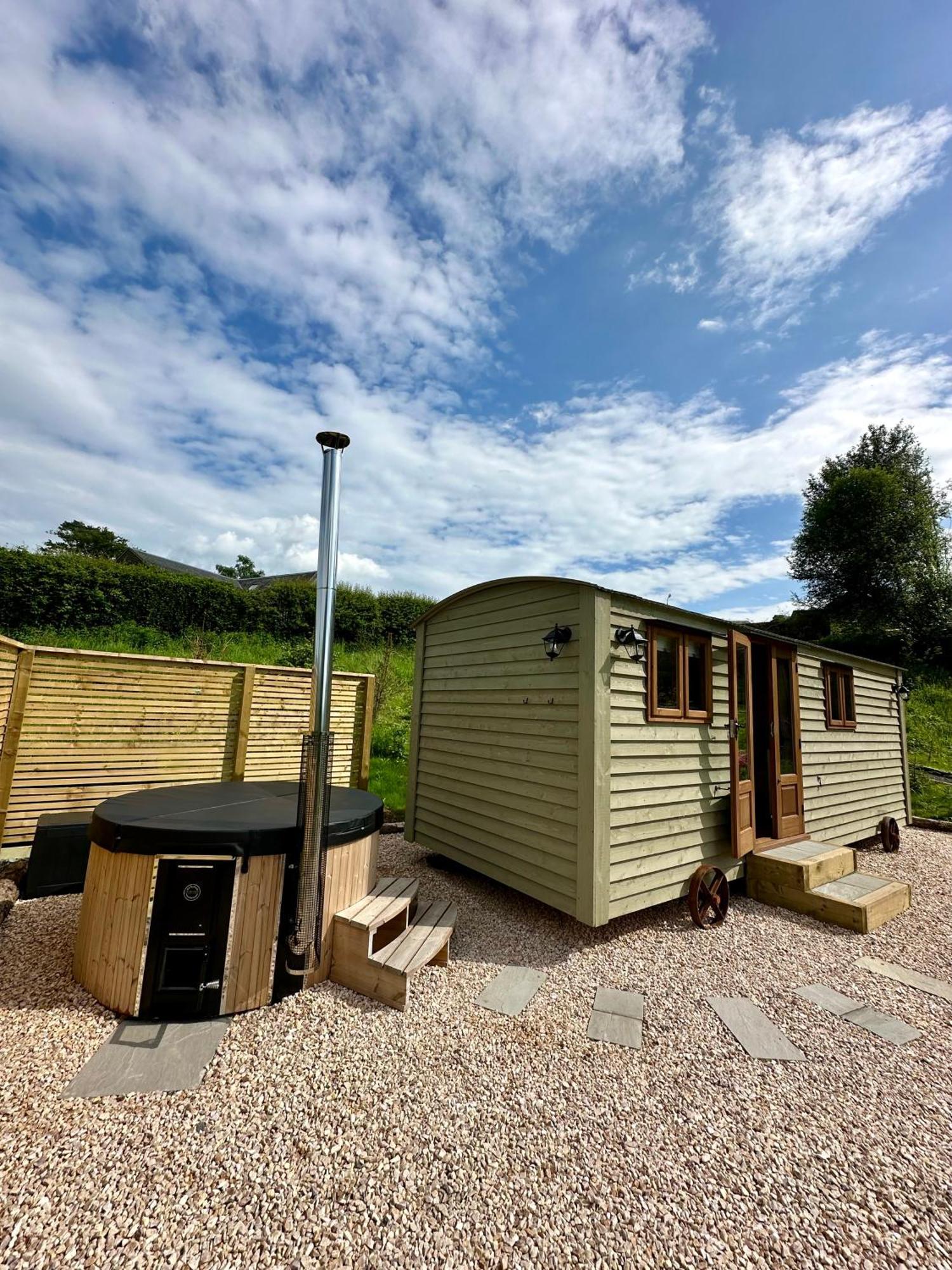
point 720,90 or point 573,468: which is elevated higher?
point 720,90

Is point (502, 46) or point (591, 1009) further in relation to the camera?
point (502, 46)

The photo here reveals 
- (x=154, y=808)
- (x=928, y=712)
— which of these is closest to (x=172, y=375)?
(x=154, y=808)

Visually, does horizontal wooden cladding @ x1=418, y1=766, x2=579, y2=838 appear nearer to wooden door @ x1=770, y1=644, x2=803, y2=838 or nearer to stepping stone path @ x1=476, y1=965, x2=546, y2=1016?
stepping stone path @ x1=476, y1=965, x2=546, y2=1016

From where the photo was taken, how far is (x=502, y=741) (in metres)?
4.74

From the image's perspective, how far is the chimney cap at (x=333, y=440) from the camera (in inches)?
121

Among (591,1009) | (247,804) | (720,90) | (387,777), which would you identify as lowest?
(591,1009)

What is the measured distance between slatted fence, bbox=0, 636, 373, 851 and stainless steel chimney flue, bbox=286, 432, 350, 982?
128 inches

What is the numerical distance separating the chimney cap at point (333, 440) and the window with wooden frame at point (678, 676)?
288 centimetres

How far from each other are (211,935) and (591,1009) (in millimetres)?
2248

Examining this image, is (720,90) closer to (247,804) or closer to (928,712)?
(247,804)

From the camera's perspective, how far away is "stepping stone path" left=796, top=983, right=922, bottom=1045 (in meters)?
2.91

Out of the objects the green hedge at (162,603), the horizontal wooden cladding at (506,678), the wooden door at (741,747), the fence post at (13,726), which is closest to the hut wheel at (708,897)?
the wooden door at (741,747)

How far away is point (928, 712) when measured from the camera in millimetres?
12172

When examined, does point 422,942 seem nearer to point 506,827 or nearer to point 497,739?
point 506,827
